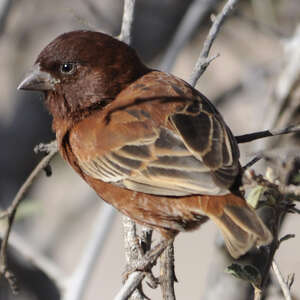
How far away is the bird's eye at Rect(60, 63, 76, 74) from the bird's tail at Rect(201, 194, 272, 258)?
1.33 metres

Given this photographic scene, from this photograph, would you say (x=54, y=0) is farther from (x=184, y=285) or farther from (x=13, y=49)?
(x=184, y=285)

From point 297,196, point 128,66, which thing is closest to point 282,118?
A: point 128,66

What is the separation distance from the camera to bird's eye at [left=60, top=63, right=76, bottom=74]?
4.62 metres

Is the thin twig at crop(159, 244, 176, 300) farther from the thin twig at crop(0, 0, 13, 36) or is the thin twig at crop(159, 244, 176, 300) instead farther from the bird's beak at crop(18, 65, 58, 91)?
the thin twig at crop(0, 0, 13, 36)

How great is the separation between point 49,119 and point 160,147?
3.59 metres

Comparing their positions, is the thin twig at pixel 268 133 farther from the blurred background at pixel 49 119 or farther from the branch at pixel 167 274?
the blurred background at pixel 49 119

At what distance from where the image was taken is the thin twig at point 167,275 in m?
3.87

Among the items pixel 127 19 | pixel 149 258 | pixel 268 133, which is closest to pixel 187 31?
pixel 127 19

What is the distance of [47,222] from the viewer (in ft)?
26.6

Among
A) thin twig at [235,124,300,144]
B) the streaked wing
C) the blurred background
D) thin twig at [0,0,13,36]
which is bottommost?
the blurred background

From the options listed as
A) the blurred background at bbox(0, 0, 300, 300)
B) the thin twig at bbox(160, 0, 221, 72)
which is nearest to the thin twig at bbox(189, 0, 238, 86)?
the thin twig at bbox(160, 0, 221, 72)

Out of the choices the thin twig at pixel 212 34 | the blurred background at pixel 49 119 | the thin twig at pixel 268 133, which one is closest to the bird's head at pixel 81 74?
the thin twig at pixel 212 34

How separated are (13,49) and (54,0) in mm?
690

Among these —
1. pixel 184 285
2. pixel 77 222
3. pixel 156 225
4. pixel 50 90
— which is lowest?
pixel 184 285
